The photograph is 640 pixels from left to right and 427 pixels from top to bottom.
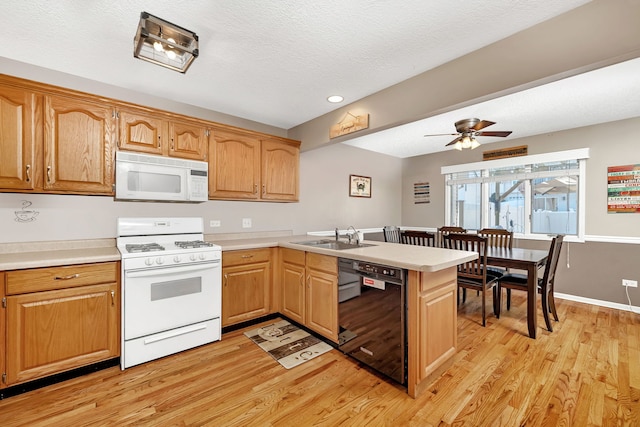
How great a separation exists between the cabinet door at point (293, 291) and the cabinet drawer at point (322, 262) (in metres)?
0.17

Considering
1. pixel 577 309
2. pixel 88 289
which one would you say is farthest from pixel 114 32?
pixel 577 309

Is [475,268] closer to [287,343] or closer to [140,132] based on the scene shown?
[287,343]

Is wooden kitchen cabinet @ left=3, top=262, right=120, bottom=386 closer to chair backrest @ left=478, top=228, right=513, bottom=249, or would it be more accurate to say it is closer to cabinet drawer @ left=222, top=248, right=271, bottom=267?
cabinet drawer @ left=222, top=248, right=271, bottom=267

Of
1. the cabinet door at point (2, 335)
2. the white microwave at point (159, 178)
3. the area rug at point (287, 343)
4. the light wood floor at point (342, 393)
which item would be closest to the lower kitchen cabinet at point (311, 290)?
the area rug at point (287, 343)

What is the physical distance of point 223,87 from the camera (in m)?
2.60

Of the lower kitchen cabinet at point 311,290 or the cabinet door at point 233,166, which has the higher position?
the cabinet door at point 233,166

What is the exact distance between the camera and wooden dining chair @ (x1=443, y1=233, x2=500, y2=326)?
288cm

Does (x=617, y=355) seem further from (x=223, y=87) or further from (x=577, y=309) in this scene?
(x=223, y=87)

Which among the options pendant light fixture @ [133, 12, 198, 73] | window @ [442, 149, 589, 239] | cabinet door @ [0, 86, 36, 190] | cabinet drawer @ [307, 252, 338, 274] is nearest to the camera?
pendant light fixture @ [133, 12, 198, 73]

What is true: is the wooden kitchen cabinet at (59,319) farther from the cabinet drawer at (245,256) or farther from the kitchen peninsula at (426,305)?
the kitchen peninsula at (426,305)

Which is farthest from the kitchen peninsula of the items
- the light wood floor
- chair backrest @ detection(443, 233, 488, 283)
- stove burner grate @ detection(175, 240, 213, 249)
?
stove burner grate @ detection(175, 240, 213, 249)

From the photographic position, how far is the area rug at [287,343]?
229cm

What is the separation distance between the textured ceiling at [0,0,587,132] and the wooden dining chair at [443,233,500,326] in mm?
1806

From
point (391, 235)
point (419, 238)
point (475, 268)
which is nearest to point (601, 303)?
point (475, 268)
